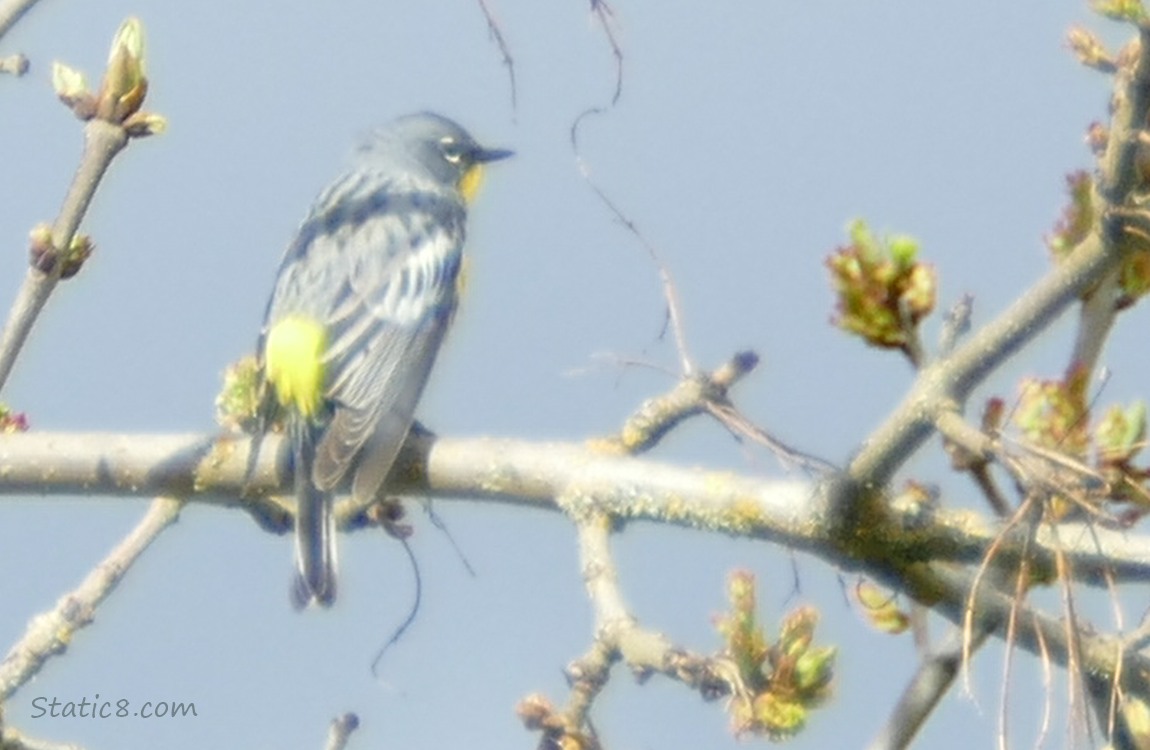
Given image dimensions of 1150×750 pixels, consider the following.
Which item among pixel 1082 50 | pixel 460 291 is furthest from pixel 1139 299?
pixel 460 291

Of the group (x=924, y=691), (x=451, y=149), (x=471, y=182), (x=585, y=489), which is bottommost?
(x=924, y=691)

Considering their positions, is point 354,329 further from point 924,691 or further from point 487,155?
point 924,691

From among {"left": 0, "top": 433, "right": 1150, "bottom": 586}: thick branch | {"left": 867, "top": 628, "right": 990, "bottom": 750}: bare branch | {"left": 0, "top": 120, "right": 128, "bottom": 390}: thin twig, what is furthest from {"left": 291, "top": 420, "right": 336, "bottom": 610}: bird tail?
{"left": 867, "top": 628, "right": 990, "bottom": 750}: bare branch

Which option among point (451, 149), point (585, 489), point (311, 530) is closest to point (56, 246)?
point (585, 489)

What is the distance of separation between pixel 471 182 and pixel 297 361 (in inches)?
88.7

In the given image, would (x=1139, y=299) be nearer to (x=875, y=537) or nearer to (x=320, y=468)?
(x=875, y=537)

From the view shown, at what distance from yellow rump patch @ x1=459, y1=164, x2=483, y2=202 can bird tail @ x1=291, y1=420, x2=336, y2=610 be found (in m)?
2.65

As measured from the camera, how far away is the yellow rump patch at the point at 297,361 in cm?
455

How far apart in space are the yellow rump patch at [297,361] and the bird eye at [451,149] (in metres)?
1.93

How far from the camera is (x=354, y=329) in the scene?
5051 millimetres

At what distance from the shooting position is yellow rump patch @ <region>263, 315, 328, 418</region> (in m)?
4.55

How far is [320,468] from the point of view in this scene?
4008mm

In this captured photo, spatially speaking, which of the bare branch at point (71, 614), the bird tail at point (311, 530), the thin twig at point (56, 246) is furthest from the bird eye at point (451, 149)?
the thin twig at point (56, 246)

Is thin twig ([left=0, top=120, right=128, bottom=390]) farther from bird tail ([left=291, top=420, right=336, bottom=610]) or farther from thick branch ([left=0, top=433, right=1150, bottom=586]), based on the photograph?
bird tail ([left=291, top=420, right=336, bottom=610])
